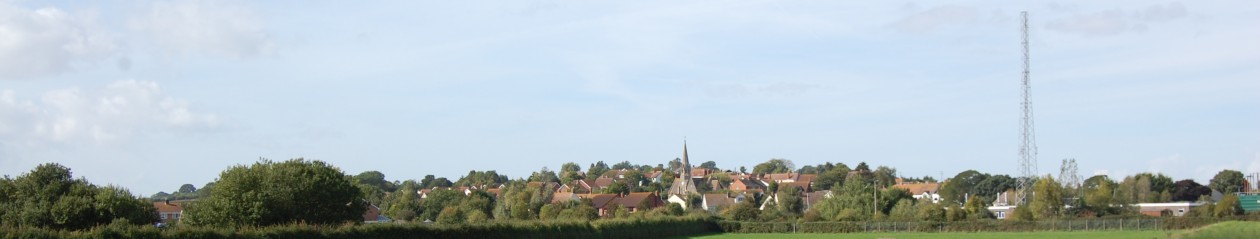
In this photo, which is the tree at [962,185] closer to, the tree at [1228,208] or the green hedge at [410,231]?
the tree at [1228,208]

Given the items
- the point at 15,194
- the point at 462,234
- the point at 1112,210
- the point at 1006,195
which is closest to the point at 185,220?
the point at 15,194

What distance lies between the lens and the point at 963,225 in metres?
79.3

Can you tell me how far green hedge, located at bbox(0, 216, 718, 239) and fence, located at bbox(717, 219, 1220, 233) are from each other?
638 cm

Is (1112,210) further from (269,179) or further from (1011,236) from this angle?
(269,179)

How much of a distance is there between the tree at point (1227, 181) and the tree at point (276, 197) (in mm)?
119325

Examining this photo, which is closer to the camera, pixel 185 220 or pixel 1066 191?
pixel 185 220

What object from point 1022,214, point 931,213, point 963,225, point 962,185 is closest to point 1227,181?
point 962,185

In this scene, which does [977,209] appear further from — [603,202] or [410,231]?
[410,231]

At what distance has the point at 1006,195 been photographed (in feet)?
444

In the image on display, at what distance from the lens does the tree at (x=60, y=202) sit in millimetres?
59625

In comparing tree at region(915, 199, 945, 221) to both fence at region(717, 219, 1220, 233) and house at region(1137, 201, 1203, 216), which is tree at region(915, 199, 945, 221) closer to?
fence at region(717, 219, 1220, 233)

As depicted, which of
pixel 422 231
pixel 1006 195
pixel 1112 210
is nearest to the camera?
pixel 422 231

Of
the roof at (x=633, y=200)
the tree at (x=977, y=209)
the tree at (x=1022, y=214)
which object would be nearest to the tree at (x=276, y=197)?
the tree at (x=1022, y=214)

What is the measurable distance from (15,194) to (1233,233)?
52.7 meters
